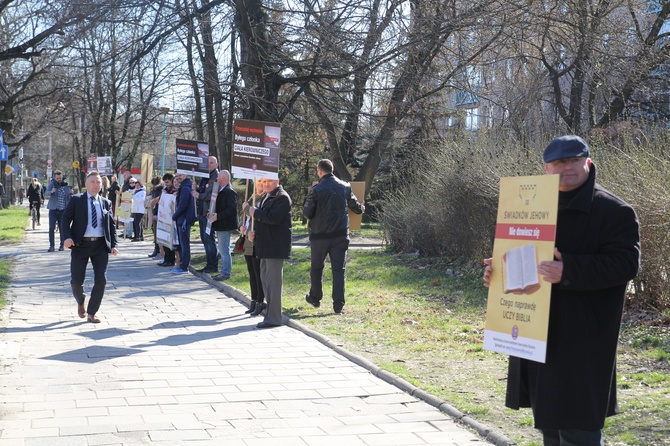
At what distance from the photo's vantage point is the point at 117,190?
94.8 feet

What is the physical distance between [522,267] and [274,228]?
23.3 feet

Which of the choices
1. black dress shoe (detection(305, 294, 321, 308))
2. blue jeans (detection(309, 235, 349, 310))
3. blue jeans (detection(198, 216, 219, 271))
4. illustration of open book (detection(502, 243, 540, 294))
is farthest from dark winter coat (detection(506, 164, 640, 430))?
blue jeans (detection(198, 216, 219, 271))

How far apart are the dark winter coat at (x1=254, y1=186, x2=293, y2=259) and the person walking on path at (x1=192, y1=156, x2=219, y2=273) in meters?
5.81

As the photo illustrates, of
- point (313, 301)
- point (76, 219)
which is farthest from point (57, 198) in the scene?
point (313, 301)

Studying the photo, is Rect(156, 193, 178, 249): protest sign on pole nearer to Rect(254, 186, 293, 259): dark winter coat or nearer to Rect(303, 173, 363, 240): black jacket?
Rect(303, 173, 363, 240): black jacket

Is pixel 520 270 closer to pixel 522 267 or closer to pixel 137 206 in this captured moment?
pixel 522 267

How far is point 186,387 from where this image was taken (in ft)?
25.4

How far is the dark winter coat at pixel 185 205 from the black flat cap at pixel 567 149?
1422cm

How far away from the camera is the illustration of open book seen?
4285mm


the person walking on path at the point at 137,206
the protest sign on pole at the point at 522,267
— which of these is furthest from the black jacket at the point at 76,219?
the person walking on path at the point at 137,206

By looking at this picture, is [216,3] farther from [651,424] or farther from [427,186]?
[651,424]

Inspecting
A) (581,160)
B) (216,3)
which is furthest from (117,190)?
(581,160)

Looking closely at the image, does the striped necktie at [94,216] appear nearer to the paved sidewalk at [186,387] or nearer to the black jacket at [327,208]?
the paved sidewalk at [186,387]

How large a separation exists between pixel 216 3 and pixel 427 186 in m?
6.10
